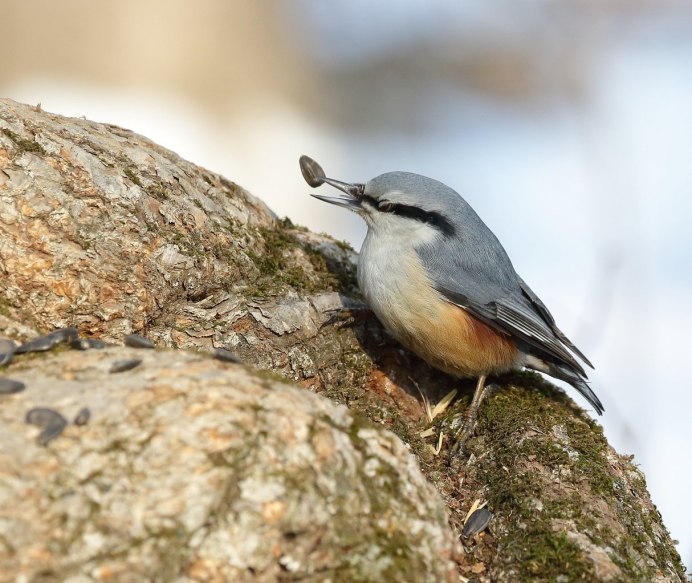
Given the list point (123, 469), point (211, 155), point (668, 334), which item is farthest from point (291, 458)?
point (211, 155)

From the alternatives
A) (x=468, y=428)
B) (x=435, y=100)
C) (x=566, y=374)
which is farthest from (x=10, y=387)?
(x=435, y=100)

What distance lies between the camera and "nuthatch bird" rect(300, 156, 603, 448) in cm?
394

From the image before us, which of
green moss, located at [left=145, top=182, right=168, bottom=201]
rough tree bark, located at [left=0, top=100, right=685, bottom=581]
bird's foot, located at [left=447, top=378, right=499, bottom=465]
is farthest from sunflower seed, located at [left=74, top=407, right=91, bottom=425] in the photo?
bird's foot, located at [left=447, top=378, right=499, bottom=465]

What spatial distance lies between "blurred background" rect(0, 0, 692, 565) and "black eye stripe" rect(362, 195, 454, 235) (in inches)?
126

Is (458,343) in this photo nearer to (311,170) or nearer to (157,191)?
(311,170)

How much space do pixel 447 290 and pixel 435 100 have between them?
7201mm

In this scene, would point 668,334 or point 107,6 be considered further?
Result: point 107,6

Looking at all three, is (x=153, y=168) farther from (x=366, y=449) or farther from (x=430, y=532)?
(x=430, y=532)

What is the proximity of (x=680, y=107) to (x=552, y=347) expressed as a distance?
23.6 ft

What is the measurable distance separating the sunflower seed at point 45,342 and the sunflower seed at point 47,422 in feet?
1.64

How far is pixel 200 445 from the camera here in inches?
80.7

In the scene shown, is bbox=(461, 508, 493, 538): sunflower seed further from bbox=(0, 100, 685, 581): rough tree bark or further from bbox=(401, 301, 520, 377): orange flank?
bbox=(401, 301, 520, 377): orange flank

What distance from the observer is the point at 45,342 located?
8.40 ft

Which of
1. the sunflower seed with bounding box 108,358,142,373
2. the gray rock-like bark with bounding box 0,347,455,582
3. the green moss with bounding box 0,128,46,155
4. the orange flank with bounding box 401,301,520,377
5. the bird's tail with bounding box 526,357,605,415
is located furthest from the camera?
the bird's tail with bounding box 526,357,605,415
